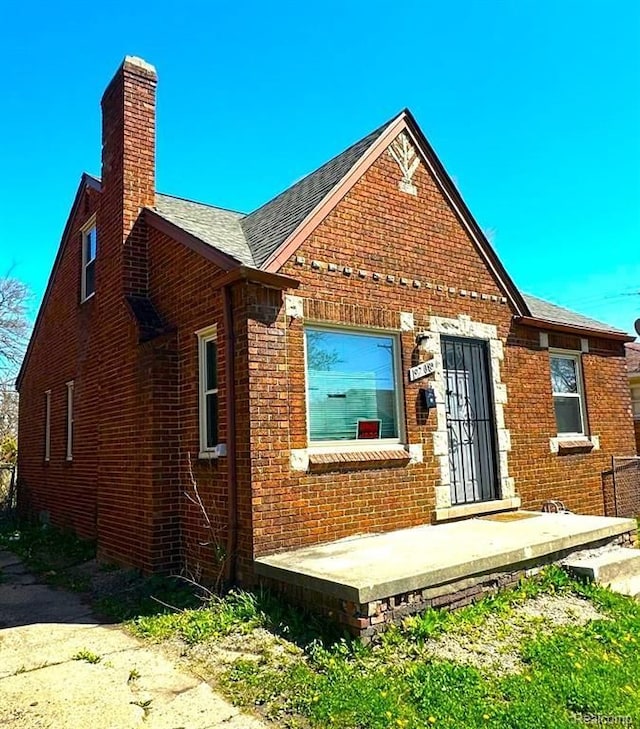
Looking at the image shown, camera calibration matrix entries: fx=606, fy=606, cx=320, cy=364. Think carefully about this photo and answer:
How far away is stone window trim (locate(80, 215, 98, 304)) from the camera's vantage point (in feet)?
37.8

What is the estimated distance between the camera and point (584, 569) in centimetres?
661

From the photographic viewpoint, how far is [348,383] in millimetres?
7789

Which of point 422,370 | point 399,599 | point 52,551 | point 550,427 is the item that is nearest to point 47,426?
point 52,551

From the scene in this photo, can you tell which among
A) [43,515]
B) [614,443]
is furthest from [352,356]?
[43,515]

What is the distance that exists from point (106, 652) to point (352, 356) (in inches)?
171

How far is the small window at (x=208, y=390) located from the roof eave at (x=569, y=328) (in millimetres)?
5210

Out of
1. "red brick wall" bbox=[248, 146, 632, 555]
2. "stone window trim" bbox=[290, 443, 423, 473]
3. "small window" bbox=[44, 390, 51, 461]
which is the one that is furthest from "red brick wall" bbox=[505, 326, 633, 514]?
"small window" bbox=[44, 390, 51, 461]

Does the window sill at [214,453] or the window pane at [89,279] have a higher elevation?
the window pane at [89,279]

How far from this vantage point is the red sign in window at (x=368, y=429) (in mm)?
7777

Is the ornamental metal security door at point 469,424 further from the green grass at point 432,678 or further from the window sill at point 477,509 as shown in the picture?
the green grass at point 432,678

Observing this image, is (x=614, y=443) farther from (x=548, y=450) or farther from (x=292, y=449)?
(x=292, y=449)

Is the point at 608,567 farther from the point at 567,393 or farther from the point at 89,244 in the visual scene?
the point at 89,244

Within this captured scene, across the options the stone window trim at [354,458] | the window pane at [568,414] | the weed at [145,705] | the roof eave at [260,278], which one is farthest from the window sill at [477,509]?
the weed at [145,705]

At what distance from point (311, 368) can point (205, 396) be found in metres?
1.37
